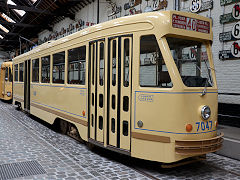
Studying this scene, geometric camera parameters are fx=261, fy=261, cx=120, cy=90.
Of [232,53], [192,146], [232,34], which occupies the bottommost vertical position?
[192,146]

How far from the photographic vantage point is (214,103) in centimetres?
475

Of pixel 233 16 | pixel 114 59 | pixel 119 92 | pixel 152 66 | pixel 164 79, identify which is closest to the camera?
pixel 164 79

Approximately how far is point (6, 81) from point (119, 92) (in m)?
15.2

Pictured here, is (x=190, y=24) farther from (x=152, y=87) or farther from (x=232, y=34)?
(x=232, y=34)

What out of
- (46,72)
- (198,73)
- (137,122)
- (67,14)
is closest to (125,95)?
(137,122)

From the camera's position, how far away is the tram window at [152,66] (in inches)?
174

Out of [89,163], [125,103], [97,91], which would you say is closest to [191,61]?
[125,103]

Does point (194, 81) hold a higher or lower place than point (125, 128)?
higher

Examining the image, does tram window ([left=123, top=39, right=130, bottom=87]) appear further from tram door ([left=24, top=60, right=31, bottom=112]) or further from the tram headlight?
tram door ([left=24, top=60, right=31, bottom=112])

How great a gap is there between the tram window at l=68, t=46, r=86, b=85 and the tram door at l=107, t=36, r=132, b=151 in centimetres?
113

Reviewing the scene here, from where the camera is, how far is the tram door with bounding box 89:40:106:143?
539cm

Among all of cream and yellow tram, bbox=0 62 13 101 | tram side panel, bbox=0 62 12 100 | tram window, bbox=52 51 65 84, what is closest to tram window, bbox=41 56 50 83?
tram window, bbox=52 51 65 84

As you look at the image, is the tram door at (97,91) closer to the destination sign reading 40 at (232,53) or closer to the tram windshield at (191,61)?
the tram windshield at (191,61)

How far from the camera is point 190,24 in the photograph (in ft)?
15.2
